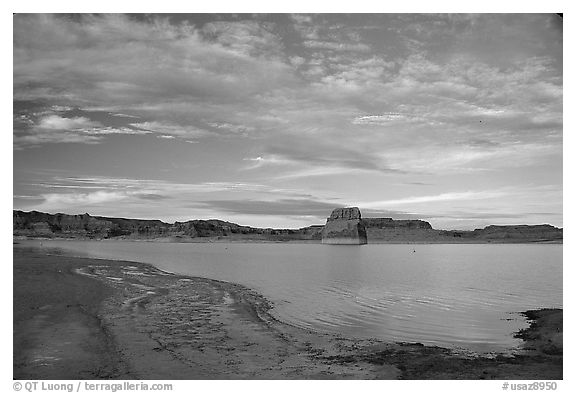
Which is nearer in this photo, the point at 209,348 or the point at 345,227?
the point at 209,348

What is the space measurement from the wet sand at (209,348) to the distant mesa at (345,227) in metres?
120

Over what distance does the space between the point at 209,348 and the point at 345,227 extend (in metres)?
127

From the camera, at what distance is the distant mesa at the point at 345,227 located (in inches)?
5290

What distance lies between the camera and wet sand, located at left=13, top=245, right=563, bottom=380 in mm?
7930

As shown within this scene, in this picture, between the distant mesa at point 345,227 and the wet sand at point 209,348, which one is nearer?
the wet sand at point 209,348

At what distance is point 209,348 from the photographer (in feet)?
31.1

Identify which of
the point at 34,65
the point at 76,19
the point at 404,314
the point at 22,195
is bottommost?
the point at 404,314

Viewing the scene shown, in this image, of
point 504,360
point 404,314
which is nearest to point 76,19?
point 504,360

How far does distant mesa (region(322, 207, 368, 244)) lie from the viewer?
5290 inches

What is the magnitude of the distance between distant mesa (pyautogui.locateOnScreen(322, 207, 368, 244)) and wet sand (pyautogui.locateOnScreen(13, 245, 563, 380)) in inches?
4711

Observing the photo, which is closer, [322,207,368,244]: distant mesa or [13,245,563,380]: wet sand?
[13,245,563,380]: wet sand

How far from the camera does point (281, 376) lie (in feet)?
25.9
